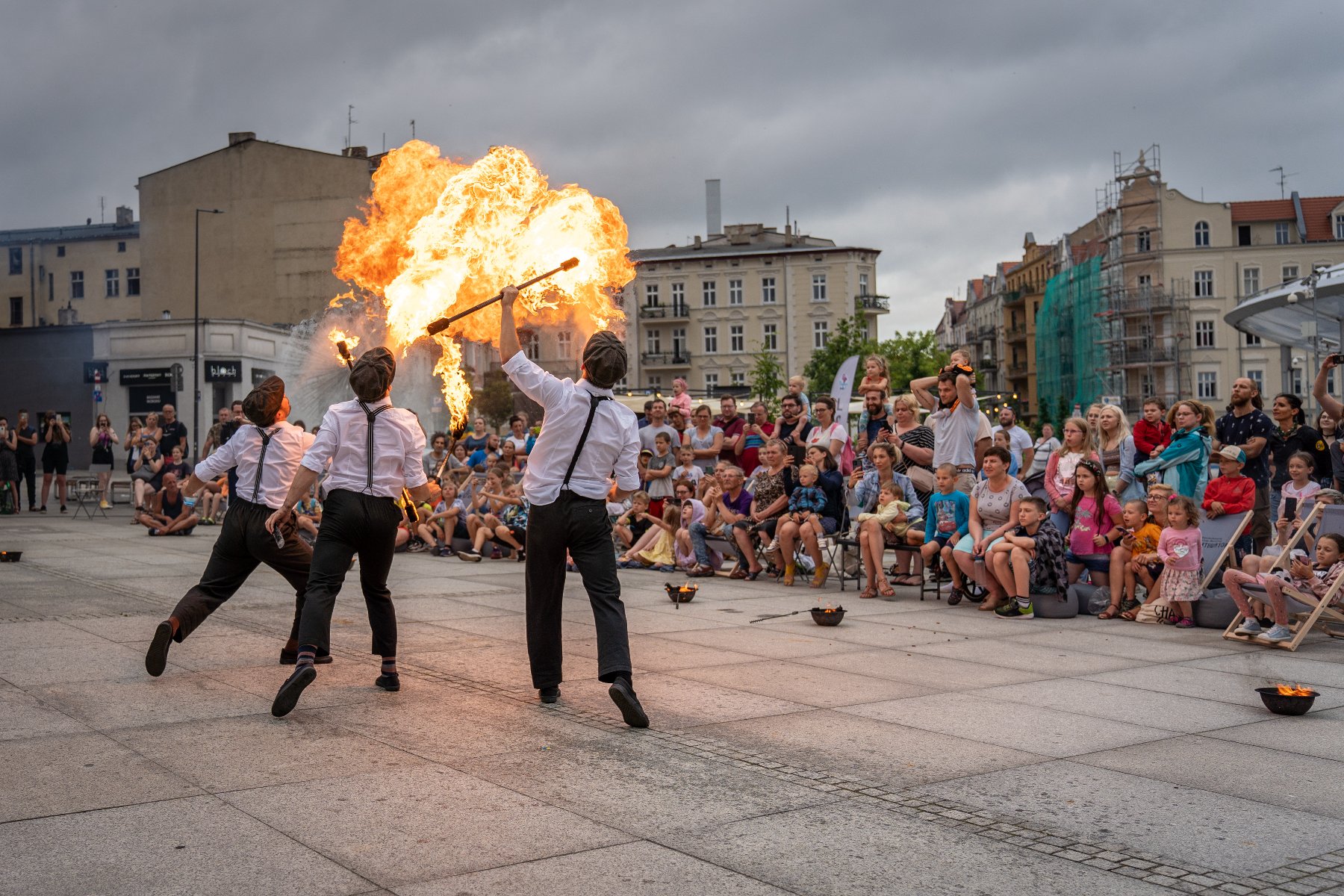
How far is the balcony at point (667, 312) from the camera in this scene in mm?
92688

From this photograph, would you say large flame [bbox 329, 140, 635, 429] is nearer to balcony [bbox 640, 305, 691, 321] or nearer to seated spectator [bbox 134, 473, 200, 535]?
seated spectator [bbox 134, 473, 200, 535]

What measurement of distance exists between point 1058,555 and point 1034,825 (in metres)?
6.70

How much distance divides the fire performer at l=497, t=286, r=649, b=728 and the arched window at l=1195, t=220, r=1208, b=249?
7781cm

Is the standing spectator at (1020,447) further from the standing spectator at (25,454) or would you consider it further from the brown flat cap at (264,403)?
the standing spectator at (25,454)

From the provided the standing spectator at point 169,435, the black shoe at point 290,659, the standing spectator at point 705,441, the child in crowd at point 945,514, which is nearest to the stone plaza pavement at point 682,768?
the black shoe at point 290,659

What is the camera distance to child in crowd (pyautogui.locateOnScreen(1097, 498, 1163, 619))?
11.1 metres

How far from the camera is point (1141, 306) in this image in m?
76.5

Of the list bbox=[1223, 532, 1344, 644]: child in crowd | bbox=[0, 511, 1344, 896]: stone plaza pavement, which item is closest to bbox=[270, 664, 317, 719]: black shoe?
bbox=[0, 511, 1344, 896]: stone plaza pavement

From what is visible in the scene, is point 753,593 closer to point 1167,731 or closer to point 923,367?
point 1167,731

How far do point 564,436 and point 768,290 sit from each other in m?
84.8

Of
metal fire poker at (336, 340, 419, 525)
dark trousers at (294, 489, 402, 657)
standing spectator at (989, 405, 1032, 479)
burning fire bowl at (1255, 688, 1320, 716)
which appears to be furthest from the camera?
standing spectator at (989, 405, 1032, 479)

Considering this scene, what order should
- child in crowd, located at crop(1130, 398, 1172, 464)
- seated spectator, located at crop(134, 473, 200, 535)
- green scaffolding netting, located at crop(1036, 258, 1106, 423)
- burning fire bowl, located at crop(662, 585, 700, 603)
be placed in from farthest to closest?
green scaffolding netting, located at crop(1036, 258, 1106, 423)
seated spectator, located at crop(134, 473, 200, 535)
child in crowd, located at crop(1130, 398, 1172, 464)
burning fire bowl, located at crop(662, 585, 700, 603)

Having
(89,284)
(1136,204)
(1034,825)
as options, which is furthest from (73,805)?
(1136,204)

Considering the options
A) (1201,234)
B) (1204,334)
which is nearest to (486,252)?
(1204,334)
